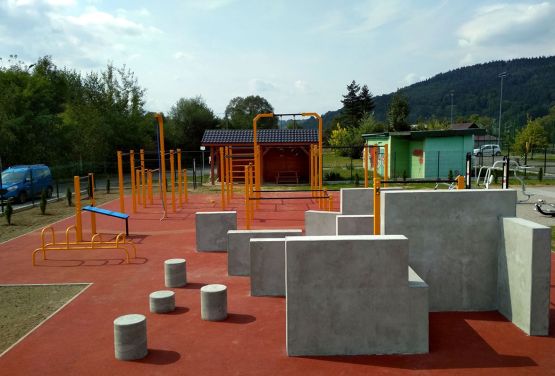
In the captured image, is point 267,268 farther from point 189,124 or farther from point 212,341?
point 189,124

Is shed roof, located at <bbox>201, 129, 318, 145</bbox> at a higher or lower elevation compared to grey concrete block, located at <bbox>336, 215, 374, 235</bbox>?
higher

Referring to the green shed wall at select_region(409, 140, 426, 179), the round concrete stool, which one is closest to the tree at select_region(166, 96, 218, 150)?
the green shed wall at select_region(409, 140, 426, 179)

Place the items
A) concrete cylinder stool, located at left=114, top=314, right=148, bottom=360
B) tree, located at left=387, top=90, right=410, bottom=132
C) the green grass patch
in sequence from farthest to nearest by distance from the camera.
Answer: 1. tree, located at left=387, top=90, right=410, bottom=132
2. the green grass patch
3. concrete cylinder stool, located at left=114, top=314, right=148, bottom=360

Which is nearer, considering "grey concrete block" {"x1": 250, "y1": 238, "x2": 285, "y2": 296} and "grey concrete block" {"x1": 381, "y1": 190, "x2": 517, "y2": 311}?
"grey concrete block" {"x1": 381, "y1": 190, "x2": 517, "y2": 311}

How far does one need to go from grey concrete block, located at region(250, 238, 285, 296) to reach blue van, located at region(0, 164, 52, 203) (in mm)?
15433

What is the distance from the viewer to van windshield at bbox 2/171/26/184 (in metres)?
20.4

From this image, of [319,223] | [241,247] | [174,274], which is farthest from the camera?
[319,223]

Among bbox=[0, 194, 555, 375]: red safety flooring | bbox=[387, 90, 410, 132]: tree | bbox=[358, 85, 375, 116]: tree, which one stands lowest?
bbox=[0, 194, 555, 375]: red safety flooring

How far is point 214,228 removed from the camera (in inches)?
429

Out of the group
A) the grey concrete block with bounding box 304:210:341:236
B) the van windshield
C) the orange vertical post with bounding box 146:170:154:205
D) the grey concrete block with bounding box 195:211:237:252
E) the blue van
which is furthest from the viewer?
the van windshield

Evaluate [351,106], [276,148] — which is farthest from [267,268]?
[351,106]

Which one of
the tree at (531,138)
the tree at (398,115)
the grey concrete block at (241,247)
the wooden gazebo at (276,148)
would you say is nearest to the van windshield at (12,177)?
the wooden gazebo at (276,148)

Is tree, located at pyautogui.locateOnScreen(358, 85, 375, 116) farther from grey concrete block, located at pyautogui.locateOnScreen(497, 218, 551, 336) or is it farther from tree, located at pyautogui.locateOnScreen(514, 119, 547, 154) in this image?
grey concrete block, located at pyautogui.locateOnScreen(497, 218, 551, 336)

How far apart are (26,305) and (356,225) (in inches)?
247
